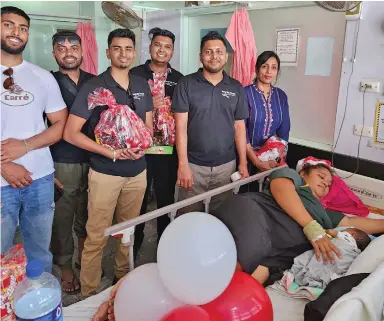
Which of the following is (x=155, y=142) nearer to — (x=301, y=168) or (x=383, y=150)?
(x=301, y=168)

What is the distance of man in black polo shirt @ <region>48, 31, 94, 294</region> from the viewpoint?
2.37 metres

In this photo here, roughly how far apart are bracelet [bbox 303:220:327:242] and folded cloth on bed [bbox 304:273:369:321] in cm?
30

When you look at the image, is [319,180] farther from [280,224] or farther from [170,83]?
[170,83]

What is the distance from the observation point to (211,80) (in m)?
2.54

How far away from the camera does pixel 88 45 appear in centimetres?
457

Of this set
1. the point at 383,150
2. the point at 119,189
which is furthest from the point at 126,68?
the point at 383,150

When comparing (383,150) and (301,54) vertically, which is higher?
(301,54)

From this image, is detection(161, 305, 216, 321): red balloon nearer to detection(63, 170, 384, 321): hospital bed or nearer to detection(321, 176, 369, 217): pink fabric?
detection(63, 170, 384, 321): hospital bed

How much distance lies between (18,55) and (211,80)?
3.98 ft

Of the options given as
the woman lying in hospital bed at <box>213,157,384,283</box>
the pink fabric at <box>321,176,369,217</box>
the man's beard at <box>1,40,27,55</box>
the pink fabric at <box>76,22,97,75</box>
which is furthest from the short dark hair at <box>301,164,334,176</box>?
the pink fabric at <box>76,22,97,75</box>

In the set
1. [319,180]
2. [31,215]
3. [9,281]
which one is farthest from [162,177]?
[9,281]

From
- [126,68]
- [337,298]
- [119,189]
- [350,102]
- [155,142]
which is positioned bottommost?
[337,298]

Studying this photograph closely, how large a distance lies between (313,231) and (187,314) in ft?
3.18

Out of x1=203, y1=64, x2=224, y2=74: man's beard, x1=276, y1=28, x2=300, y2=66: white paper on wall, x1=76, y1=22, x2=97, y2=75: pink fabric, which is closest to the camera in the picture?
x1=203, y1=64, x2=224, y2=74: man's beard
